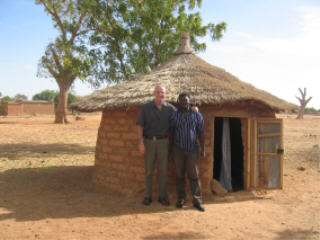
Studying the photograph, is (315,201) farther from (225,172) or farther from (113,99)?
(113,99)

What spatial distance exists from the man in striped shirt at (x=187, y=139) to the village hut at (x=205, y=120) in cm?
47

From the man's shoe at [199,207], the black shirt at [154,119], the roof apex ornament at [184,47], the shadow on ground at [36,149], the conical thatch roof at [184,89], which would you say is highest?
the roof apex ornament at [184,47]

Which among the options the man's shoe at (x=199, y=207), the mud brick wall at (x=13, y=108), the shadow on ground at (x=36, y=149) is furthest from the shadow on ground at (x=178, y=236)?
the mud brick wall at (x=13, y=108)

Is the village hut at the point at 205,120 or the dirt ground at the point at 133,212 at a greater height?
the village hut at the point at 205,120

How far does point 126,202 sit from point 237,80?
3965 mm

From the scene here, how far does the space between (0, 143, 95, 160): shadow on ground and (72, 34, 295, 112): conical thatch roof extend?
5.22 metres

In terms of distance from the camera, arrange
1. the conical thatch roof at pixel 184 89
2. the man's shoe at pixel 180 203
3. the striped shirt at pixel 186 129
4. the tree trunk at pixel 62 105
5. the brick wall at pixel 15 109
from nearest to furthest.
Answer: the striped shirt at pixel 186 129 → the man's shoe at pixel 180 203 → the conical thatch roof at pixel 184 89 → the tree trunk at pixel 62 105 → the brick wall at pixel 15 109

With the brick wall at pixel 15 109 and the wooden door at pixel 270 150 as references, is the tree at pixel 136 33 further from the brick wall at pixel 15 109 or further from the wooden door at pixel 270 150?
the brick wall at pixel 15 109

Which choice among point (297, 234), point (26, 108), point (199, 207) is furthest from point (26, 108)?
point (297, 234)

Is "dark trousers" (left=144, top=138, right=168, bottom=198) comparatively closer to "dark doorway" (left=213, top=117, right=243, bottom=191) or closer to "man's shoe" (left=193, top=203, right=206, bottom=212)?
"man's shoe" (left=193, top=203, right=206, bottom=212)

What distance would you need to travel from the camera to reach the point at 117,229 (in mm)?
4195

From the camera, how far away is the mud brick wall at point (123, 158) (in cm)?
568

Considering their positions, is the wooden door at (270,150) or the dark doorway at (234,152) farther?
the dark doorway at (234,152)

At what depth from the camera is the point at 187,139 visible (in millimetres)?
4898
